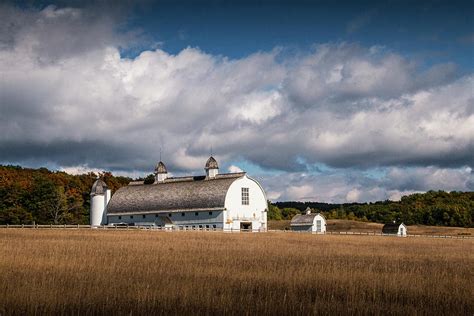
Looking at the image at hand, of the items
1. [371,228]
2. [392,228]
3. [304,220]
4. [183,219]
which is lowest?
[392,228]

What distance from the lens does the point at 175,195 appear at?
8256 cm

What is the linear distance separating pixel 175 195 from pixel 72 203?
2889 cm

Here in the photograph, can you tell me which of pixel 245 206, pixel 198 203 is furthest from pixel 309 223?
pixel 198 203

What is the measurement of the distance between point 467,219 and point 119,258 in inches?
4636

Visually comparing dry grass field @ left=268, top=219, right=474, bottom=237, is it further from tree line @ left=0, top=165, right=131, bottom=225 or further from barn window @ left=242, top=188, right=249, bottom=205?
tree line @ left=0, top=165, right=131, bottom=225

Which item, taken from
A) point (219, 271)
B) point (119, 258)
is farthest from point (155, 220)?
point (219, 271)

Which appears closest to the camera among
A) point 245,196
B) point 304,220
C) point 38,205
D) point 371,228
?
point 245,196

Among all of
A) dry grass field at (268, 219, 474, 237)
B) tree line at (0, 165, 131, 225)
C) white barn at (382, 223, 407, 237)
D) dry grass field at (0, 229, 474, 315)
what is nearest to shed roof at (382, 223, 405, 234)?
white barn at (382, 223, 407, 237)

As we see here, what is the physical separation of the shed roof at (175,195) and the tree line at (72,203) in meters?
12.1

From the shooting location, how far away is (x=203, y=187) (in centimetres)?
8069

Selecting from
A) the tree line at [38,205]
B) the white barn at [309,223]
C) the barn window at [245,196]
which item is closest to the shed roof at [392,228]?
the white barn at [309,223]

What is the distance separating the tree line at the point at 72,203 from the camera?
9462cm

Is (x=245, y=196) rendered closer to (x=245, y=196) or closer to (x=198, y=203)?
(x=245, y=196)

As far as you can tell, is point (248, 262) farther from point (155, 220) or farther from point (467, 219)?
point (467, 219)
